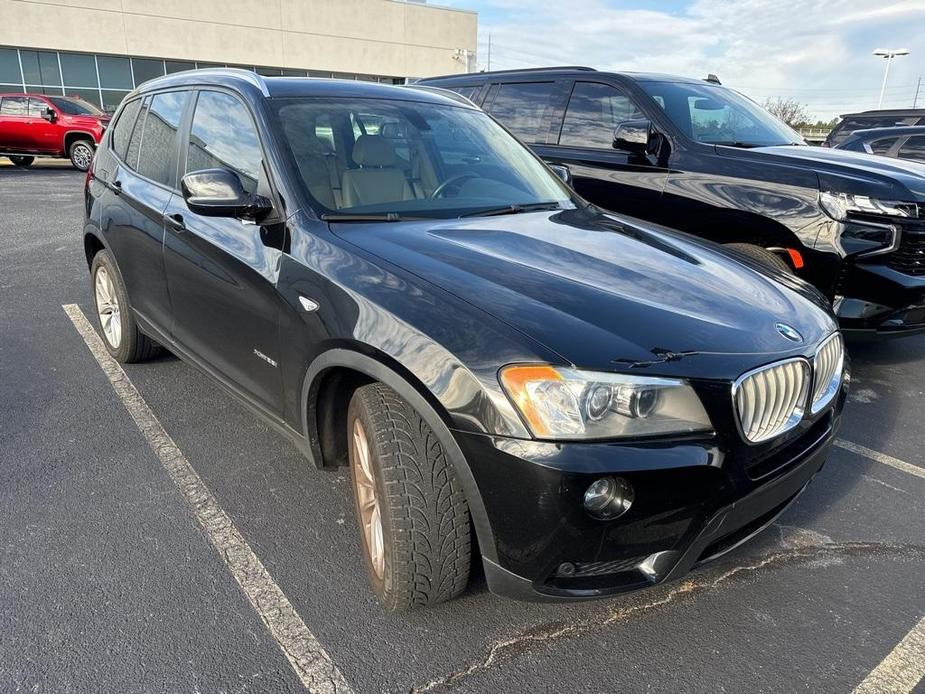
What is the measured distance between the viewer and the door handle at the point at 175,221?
3200mm

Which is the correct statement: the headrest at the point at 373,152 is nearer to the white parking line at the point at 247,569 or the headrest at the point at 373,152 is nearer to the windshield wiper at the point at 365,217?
the windshield wiper at the point at 365,217

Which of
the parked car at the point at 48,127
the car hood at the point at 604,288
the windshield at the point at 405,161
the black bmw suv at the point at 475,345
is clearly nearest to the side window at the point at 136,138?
the black bmw suv at the point at 475,345

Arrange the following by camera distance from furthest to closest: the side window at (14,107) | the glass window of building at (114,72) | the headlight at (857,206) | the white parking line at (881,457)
Answer: the glass window of building at (114,72), the side window at (14,107), the headlight at (857,206), the white parking line at (881,457)

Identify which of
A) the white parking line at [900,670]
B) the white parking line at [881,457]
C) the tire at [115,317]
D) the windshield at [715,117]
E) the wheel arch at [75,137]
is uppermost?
the windshield at [715,117]

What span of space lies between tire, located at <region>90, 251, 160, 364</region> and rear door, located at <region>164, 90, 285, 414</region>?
0.88 metres

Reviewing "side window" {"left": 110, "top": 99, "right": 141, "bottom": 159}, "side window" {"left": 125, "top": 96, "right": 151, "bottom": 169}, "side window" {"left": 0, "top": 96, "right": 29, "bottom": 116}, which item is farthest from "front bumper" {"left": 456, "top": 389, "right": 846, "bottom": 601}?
"side window" {"left": 0, "top": 96, "right": 29, "bottom": 116}

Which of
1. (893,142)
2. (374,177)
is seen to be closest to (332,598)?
(374,177)

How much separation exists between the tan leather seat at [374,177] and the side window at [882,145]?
28.5 feet

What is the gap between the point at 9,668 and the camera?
200cm

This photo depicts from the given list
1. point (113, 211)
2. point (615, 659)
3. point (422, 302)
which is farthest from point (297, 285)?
point (113, 211)

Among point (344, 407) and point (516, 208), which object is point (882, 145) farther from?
point (344, 407)

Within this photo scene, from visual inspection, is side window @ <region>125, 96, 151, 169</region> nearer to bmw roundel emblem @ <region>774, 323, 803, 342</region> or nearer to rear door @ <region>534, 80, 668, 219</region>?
rear door @ <region>534, 80, 668, 219</region>

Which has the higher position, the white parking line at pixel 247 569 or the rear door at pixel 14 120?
the rear door at pixel 14 120

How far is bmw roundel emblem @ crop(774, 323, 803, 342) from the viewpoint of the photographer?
7.25 feet
